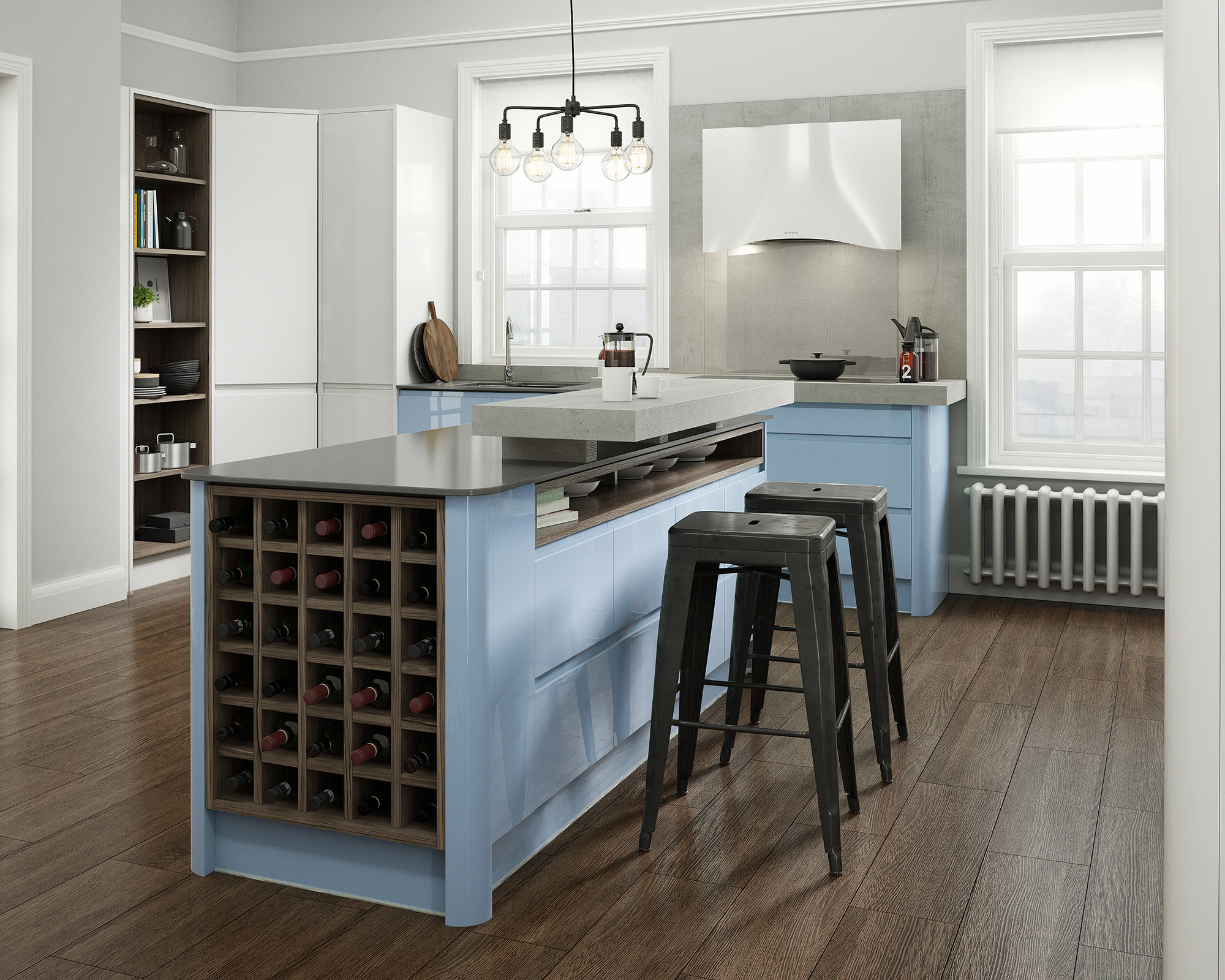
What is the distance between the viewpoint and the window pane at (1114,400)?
5383 mm

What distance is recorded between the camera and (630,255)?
622 centimetres

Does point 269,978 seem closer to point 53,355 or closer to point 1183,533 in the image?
point 1183,533

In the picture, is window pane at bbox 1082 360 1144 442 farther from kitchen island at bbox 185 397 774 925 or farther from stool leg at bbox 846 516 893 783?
kitchen island at bbox 185 397 774 925

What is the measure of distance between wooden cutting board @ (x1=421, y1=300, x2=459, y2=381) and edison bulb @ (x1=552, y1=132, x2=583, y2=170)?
7.57 feet

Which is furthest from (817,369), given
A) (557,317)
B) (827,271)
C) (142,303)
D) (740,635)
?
(142,303)

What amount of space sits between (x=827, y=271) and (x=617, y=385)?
3.05 m

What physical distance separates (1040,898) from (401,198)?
4623mm

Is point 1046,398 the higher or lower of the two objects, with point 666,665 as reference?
higher

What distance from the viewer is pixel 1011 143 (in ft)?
17.9

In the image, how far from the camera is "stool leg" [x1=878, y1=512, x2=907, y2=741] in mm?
3465

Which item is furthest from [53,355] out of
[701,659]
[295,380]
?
[701,659]

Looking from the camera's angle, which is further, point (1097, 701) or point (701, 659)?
point (1097, 701)

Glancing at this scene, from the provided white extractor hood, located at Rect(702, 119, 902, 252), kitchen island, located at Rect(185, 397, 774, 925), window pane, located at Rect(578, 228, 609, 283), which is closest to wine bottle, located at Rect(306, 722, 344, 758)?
kitchen island, located at Rect(185, 397, 774, 925)

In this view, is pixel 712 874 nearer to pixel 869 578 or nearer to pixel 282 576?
pixel 869 578
